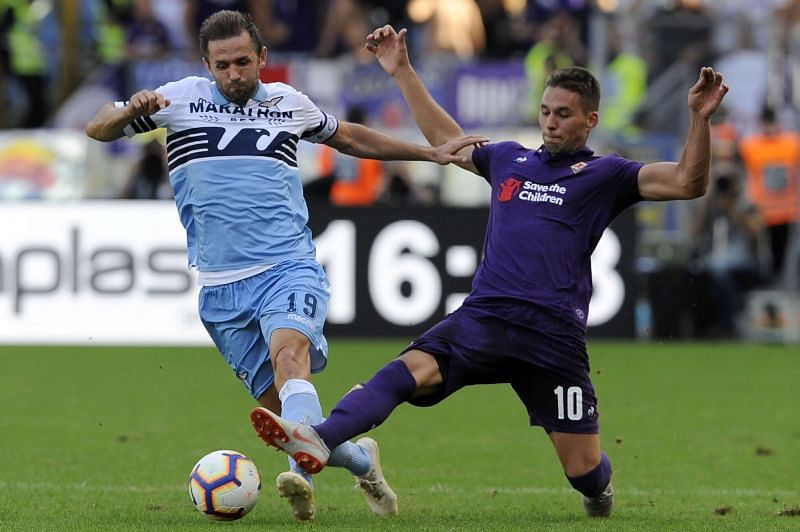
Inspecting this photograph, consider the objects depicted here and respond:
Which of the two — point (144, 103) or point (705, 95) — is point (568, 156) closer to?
point (705, 95)

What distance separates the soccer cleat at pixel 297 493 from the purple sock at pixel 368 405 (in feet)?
0.71

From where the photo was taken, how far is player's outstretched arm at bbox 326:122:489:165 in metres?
7.70

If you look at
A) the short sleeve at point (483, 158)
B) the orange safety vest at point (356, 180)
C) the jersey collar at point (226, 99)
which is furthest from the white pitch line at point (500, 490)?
the orange safety vest at point (356, 180)

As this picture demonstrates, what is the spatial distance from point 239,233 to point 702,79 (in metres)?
2.17

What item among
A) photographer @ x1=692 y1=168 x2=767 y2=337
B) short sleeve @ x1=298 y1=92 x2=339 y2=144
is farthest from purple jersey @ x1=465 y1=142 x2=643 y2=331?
photographer @ x1=692 y1=168 x2=767 y2=337

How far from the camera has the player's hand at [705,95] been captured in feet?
22.1

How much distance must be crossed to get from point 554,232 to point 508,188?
33cm

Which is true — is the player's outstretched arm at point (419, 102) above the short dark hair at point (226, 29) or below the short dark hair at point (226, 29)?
below

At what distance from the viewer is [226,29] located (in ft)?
23.8

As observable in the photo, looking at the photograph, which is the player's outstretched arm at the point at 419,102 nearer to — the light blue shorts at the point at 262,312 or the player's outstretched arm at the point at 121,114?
the light blue shorts at the point at 262,312

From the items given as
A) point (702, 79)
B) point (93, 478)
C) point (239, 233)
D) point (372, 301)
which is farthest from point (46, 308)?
point (702, 79)

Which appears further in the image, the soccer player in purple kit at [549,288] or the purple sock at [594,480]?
the purple sock at [594,480]

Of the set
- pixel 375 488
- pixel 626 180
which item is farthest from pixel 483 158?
pixel 375 488

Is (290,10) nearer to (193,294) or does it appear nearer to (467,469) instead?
(193,294)
